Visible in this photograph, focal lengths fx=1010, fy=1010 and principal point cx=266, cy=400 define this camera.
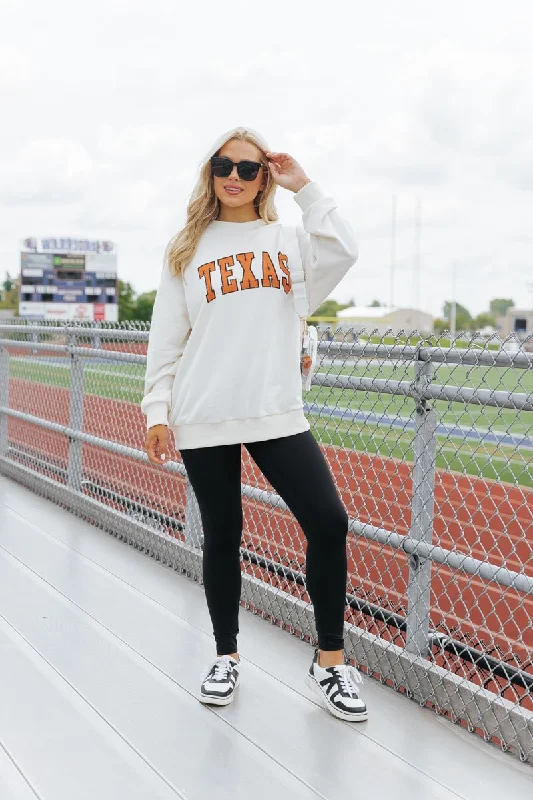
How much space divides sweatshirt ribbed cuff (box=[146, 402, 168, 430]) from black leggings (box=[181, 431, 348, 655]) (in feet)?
0.45

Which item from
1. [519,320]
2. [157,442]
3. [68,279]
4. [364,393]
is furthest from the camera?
[519,320]

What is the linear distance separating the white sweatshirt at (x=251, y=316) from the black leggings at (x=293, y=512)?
0.08m

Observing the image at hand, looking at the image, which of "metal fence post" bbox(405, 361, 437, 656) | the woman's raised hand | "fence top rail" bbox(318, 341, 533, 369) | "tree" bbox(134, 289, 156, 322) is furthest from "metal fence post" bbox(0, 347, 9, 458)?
"tree" bbox(134, 289, 156, 322)

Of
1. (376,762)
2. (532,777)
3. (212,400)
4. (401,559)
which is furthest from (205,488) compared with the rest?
(401,559)

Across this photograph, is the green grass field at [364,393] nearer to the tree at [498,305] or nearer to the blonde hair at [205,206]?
the blonde hair at [205,206]

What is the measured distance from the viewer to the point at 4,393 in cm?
843

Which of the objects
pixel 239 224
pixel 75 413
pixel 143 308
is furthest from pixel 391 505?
pixel 143 308

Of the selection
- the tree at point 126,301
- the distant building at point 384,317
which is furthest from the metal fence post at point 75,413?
the distant building at point 384,317

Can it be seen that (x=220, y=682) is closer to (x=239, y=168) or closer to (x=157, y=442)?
(x=157, y=442)

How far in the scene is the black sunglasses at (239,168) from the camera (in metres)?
3.19

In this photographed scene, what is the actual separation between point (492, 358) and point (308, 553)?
2.82 ft

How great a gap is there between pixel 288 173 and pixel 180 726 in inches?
70.9

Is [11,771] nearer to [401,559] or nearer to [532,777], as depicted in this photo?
[532,777]

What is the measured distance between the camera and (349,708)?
3.28 meters
